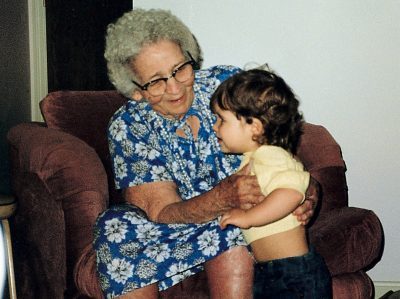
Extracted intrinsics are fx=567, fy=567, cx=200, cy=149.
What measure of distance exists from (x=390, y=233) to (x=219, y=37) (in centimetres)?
108

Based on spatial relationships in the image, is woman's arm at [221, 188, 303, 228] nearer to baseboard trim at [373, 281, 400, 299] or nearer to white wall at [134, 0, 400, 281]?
white wall at [134, 0, 400, 281]

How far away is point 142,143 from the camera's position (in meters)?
1.63

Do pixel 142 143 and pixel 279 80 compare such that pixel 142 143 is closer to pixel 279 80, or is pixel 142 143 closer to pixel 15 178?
pixel 279 80

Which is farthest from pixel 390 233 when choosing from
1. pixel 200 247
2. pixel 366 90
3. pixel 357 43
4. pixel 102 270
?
pixel 102 270

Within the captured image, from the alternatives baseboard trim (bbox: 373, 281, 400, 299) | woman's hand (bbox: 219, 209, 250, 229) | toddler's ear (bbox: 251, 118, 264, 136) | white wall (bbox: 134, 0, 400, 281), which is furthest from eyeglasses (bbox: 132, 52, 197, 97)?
baseboard trim (bbox: 373, 281, 400, 299)

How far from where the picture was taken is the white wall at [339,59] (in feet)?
7.43

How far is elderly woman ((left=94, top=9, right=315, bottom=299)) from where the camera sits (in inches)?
54.8

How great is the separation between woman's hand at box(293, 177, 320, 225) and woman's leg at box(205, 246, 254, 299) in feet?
0.59

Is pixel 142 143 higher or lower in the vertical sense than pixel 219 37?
lower

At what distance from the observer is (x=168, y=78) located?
1.57 m

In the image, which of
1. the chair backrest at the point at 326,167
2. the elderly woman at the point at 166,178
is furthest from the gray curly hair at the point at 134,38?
the chair backrest at the point at 326,167

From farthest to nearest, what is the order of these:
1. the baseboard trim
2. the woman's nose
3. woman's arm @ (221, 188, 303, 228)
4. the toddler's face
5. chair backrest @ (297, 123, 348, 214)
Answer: the baseboard trim, chair backrest @ (297, 123, 348, 214), the woman's nose, the toddler's face, woman's arm @ (221, 188, 303, 228)

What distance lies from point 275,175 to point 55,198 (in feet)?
2.20

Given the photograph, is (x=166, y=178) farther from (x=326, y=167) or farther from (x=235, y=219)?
(x=326, y=167)
